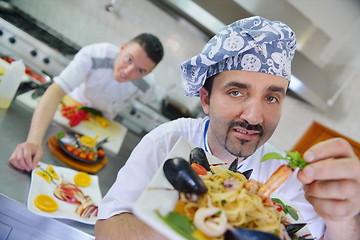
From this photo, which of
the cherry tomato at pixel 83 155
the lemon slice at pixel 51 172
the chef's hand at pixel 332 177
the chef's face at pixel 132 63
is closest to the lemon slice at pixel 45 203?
the lemon slice at pixel 51 172

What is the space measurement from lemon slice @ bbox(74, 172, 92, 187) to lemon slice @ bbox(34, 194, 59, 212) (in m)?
0.22

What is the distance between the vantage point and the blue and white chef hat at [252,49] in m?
0.85

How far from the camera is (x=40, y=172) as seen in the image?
1220 millimetres

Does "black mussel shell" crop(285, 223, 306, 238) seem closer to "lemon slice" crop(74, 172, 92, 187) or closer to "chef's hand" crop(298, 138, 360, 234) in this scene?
"chef's hand" crop(298, 138, 360, 234)

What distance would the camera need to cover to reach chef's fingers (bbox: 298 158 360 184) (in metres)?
0.53

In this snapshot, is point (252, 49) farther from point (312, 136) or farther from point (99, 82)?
point (312, 136)

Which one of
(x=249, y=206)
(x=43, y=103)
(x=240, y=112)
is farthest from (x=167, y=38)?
(x=249, y=206)

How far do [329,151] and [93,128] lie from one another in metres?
1.71

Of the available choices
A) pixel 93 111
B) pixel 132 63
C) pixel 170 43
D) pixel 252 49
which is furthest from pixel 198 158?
pixel 170 43

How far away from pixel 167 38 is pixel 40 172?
246 cm

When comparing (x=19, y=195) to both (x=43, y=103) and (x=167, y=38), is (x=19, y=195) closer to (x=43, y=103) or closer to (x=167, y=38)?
(x=43, y=103)

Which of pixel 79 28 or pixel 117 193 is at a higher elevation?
pixel 117 193

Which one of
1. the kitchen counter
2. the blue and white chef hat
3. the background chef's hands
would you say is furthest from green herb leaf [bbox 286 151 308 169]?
→ the kitchen counter

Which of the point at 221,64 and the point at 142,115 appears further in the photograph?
the point at 142,115
